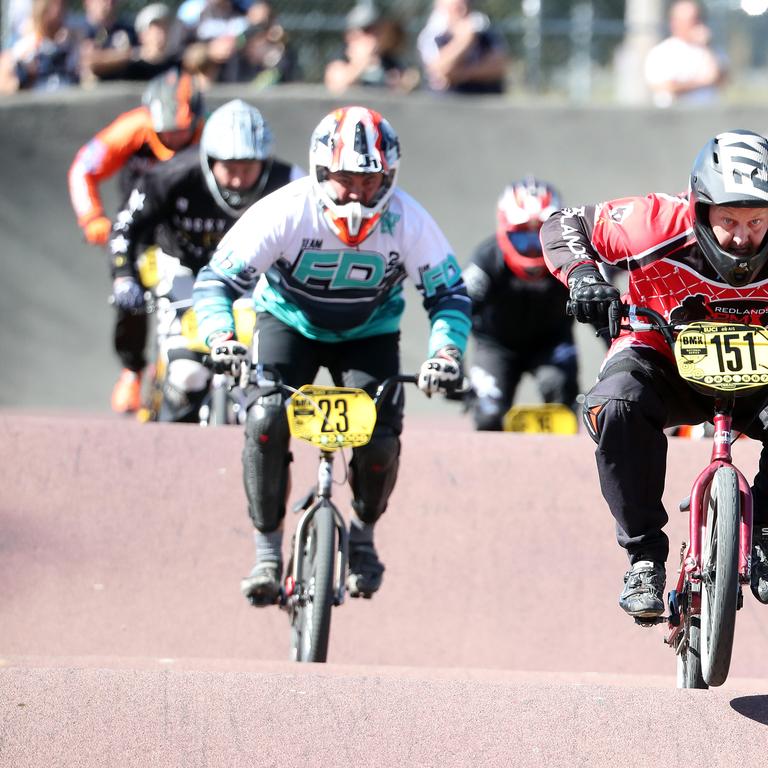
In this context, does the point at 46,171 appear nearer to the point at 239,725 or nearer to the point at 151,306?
the point at 151,306

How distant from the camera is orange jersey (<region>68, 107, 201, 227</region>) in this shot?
8961mm

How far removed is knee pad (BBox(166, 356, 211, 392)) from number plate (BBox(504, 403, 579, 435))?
1913mm

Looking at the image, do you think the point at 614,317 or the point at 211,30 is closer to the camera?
the point at 614,317

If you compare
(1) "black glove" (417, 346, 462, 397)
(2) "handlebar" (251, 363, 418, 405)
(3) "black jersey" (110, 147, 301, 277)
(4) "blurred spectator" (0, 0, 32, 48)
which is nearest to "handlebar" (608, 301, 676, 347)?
(1) "black glove" (417, 346, 462, 397)

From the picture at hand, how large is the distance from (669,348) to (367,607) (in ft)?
7.84

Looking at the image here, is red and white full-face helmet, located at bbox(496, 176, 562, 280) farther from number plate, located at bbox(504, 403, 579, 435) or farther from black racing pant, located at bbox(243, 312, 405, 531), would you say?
black racing pant, located at bbox(243, 312, 405, 531)

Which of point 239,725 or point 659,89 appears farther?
point 659,89

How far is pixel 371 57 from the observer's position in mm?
12148

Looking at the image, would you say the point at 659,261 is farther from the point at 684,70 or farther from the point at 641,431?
the point at 684,70

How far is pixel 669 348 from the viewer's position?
4.97 m

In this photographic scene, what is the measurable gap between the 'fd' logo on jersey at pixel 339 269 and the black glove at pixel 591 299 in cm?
144

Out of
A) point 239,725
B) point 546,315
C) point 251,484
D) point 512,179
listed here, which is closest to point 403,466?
point 251,484

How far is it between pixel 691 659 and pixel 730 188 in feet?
5.43

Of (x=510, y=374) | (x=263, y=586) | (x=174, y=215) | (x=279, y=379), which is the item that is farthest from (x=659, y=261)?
(x=510, y=374)
